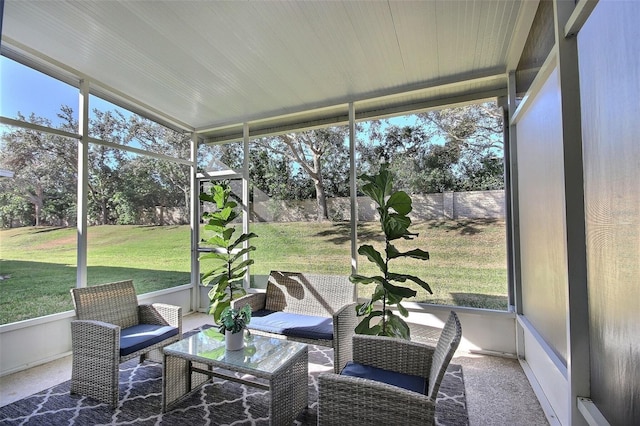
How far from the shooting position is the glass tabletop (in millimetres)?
2203

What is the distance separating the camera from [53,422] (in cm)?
222

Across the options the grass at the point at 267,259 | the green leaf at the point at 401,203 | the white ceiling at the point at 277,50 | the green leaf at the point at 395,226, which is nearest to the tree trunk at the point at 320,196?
the grass at the point at 267,259

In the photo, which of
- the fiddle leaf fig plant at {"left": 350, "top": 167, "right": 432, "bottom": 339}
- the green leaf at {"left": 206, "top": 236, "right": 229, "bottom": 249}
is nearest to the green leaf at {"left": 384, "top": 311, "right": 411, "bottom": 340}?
the fiddle leaf fig plant at {"left": 350, "top": 167, "right": 432, "bottom": 339}

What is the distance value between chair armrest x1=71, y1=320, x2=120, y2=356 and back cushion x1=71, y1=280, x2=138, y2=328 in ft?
0.89

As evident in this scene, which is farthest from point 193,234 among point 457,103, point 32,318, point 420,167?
point 457,103

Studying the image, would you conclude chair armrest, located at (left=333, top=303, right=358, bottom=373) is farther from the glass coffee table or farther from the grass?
the grass

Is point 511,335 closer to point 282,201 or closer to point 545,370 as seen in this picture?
point 545,370

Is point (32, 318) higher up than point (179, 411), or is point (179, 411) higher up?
point (32, 318)

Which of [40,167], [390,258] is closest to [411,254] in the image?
[390,258]

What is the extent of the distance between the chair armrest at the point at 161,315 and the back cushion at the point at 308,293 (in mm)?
1115

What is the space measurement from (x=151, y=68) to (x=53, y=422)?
3.33m

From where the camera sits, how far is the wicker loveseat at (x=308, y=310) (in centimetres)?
294

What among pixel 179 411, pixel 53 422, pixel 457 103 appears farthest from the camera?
pixel 457 103

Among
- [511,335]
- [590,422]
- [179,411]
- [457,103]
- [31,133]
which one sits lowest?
[179,411]
